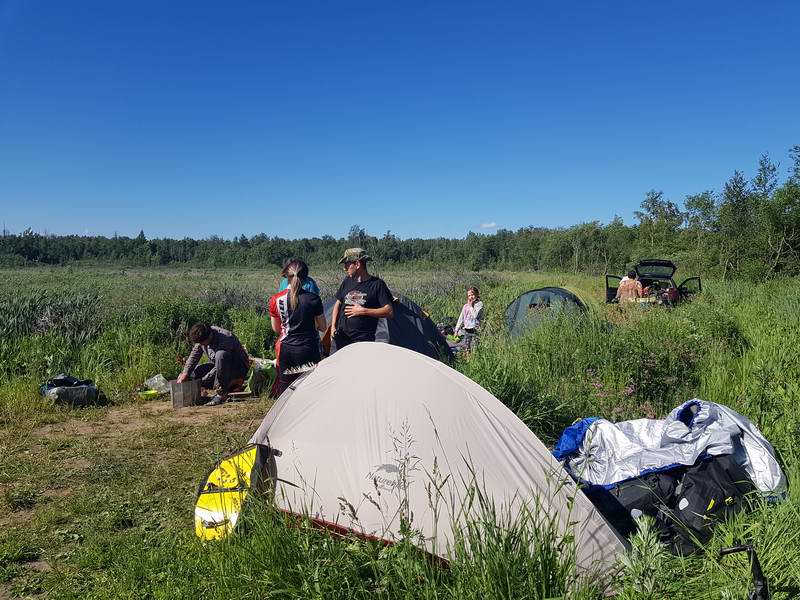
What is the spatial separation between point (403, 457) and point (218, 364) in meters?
4.70

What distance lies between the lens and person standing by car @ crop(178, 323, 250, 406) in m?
7.06

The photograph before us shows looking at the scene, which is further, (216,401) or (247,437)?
(216,401)

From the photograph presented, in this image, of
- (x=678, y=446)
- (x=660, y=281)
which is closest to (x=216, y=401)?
(x=678, y=446)

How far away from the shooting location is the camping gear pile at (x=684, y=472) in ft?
10.9

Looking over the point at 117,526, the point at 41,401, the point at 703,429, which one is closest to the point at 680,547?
the point at 703,429

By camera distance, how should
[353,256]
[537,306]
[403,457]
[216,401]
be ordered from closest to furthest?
[403,457]
[353,256]
[216,401]
[537,306]

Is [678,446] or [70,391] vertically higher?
[678,446]

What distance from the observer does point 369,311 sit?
18.0 feet

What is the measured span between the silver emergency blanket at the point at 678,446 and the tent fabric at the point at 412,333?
3.49 metres

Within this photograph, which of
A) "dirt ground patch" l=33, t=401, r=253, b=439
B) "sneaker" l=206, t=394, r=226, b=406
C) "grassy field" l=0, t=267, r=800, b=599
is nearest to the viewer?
→ "grassy field" l=0, t=267, r=800, b=599

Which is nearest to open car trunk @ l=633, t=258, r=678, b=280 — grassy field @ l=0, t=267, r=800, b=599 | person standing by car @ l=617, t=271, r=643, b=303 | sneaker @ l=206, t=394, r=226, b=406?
person standing by car @ l=617, t=271, r=643, b=303

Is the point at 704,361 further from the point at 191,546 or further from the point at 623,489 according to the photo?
the point at 191,546

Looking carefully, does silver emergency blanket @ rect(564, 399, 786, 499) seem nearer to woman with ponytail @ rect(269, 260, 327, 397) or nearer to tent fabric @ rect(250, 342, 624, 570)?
tent fabric @ rect(250, 342, 624, 570)

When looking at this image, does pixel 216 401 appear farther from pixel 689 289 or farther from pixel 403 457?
pixel 689 289
